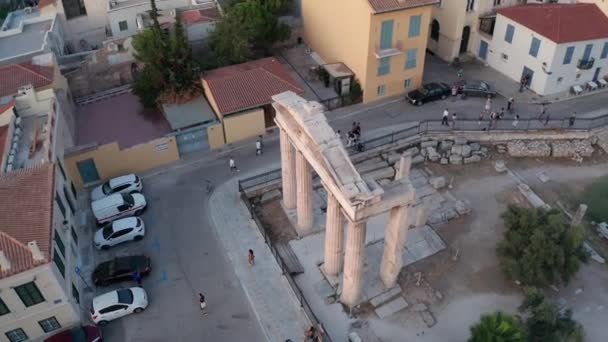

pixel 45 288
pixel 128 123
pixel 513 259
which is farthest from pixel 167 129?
pixel 513 259

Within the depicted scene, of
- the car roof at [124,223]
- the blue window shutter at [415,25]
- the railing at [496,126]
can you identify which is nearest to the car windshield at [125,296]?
the car roof at [124,223]

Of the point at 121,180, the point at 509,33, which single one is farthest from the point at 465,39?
the point at 121,180

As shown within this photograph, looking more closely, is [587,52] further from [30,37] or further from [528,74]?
[30,37]

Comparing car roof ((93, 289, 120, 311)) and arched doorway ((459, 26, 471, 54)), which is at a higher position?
arched doorway ((459, 26, 471, 54))

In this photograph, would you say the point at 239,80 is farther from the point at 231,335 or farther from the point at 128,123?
the point at 231,335

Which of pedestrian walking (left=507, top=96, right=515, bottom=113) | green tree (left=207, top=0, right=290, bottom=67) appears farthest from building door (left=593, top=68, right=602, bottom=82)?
green tree (left=207, top=0, right=290, bottom=67)

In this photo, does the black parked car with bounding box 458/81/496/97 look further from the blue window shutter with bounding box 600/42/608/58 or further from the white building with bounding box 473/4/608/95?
the blue window shutter with bounding box 600/42/608/58
